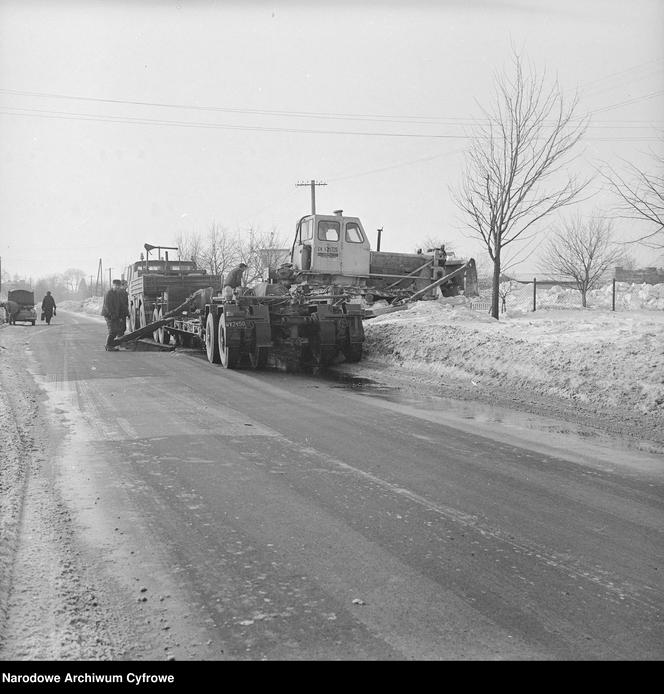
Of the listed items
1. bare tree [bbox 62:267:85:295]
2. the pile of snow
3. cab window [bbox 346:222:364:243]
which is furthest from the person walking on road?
bare tree [bbox 62:267:85:295]

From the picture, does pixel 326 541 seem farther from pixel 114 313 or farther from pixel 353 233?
pixel 114 313

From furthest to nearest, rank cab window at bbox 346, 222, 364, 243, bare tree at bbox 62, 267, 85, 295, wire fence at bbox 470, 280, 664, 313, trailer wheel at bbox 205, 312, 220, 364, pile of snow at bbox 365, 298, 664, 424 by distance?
bare tree at bbox 62, 267, 85, 295, wire fence at bbox 470, 280, 664, 313, cab window at bbox 346, 222, 364, 243, trailer wheel at bbox 205, 312, 220, 364, pile of snow at bbox 365, 298, 664, 424

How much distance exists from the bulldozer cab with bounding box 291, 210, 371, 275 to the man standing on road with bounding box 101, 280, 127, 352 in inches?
192

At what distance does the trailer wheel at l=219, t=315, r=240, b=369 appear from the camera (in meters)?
14.1

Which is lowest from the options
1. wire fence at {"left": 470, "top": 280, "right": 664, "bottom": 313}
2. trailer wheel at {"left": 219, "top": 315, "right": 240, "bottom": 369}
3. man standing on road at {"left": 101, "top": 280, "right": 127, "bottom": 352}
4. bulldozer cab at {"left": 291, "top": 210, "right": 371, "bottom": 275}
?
trailer wheel at {"left": 219, "top": 315, "right": 240, "bottom": 369}

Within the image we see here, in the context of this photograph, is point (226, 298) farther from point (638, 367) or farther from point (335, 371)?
point (638, 367)

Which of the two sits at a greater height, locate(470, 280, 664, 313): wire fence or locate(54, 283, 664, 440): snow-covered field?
locate(470, 280, 664, 313): wire fence

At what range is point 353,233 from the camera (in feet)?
63.6

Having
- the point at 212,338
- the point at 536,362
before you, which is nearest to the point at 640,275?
the point at 212,338

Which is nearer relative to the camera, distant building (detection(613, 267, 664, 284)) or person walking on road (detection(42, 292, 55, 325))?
person walking on road (detection(42, 292, 55, 325))

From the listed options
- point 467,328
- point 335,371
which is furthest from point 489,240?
point 335,371

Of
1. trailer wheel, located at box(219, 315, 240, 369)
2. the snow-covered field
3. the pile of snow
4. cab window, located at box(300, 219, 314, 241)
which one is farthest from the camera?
cab window, located at box(300, 219, 314, 241)

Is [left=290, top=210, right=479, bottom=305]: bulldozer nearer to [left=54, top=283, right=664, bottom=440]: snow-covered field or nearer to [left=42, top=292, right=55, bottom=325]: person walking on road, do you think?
[left=54, top=283, right=664, bottom=440]: snow-covered field
